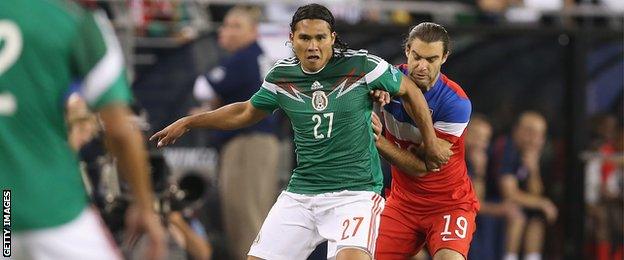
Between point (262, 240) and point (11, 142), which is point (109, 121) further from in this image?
point (262, 240)

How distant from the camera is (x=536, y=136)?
523 inches

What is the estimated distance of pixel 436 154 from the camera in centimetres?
770

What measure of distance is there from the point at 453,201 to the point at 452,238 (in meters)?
0.27

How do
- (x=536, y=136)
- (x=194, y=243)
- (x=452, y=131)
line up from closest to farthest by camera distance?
(x=452, y=131), (x=194, y=243), (x=536, y=136)

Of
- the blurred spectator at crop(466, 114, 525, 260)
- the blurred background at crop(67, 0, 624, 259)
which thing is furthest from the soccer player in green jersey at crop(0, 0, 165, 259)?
the blurred spectator at crop(466, 114, 525, 260)

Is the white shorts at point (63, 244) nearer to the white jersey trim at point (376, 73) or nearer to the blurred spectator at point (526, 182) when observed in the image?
the white jersey trim at point (376, 73)

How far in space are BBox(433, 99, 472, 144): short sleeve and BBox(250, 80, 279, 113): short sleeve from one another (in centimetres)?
101

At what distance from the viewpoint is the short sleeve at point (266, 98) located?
25.3 ft

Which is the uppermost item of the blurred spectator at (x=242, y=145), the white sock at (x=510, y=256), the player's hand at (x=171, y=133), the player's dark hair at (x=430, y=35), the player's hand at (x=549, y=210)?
the player's dark hair at (x=430, y=35)

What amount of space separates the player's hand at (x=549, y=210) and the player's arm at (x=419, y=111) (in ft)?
19.3

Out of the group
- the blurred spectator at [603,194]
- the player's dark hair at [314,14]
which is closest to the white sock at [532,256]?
the blurred spectator at [603,194]

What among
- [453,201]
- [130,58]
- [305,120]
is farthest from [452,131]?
[130,58]

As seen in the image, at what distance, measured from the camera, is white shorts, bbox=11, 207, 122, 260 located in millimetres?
4824

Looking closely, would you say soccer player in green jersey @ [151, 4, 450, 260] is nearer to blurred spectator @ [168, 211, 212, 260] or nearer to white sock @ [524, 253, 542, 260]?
blurred spectator @ [168, 211, 212, 260]
